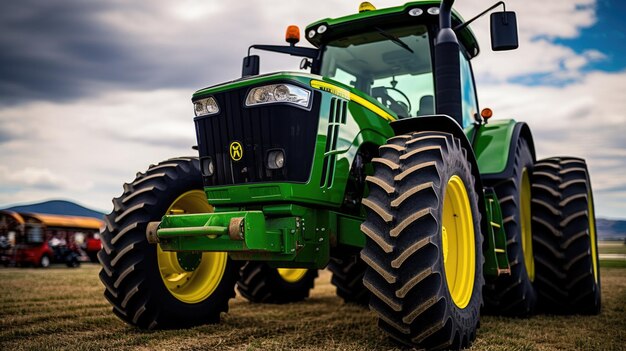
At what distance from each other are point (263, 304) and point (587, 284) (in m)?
3.45

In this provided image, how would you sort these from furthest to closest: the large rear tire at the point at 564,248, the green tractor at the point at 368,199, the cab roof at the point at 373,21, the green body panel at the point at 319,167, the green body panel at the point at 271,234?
the large rear tire at the point at 564,248 < the cab roof at the point at 373,21 < the green body panel at the point at 319,167 < the green body panel at the point at 271,234 < the green tractor at the point at 368,199

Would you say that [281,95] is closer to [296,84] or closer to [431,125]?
[296,84]

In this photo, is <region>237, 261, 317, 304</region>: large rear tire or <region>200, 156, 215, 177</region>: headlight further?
<region>237, 261, 317, 304</region>: large rear tire

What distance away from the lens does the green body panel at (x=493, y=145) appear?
5.23 meters

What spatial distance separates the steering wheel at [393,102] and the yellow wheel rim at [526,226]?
177 centimetres

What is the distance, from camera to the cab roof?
4934mm

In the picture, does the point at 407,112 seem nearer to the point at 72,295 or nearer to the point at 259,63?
the point at 259,63

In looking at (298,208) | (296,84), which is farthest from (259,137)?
(298,208)

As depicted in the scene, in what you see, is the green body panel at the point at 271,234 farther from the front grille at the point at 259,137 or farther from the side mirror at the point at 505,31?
the side mirror at the point at 505,31

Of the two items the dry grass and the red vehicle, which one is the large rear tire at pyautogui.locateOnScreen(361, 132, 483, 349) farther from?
the red vehicle

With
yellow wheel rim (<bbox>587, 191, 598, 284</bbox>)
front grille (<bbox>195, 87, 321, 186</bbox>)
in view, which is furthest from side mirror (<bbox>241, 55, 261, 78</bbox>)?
yellow wheel rim (<bbox>587, 191, 598, 284</bbox>)

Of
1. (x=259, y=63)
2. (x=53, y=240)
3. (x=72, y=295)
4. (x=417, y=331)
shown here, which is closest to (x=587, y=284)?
(x=417, y=331)

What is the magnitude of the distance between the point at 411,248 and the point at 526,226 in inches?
131

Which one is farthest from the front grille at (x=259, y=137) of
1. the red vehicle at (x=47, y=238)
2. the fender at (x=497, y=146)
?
the red vehicle at (x=47, y=238)
